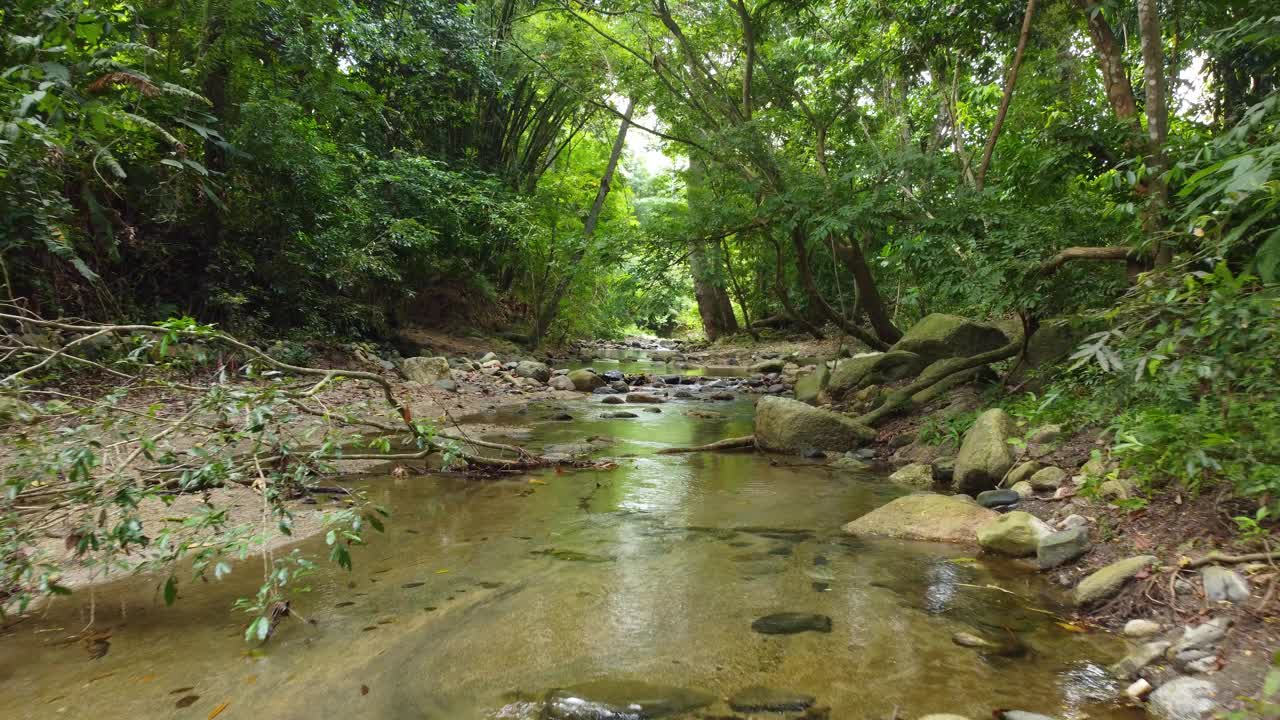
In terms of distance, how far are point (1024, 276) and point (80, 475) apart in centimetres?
547

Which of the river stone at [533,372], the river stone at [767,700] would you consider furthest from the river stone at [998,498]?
the river stone at [533,372]

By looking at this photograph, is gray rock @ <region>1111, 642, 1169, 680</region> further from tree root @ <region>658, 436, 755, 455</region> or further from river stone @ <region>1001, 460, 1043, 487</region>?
Answer: tree root @ <region>658, 436, 755, 455</region>

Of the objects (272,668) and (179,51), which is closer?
(272,668)

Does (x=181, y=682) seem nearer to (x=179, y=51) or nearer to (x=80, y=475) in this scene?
(x=80, y=475)

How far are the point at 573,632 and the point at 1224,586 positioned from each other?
7.89ft

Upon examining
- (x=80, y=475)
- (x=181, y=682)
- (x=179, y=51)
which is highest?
(x=179, y=51)

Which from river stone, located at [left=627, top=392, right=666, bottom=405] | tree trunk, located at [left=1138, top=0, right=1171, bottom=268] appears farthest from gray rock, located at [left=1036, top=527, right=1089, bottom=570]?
river stone, located at [left=627, top=392, right=666, bottom=405]

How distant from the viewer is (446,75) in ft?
41.9

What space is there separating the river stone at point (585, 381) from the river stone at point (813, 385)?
354cm

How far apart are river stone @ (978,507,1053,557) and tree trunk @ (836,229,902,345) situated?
16.4 ft

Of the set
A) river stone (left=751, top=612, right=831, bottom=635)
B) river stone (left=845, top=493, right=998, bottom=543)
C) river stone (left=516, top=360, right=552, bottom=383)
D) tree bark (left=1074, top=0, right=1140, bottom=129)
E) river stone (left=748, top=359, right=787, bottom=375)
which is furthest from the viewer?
river stone (left=748, top=359, right=787, bottom=375)

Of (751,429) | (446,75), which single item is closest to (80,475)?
(751,429)

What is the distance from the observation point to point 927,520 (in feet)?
12.1

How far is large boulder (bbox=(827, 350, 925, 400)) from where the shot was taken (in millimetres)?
7652
